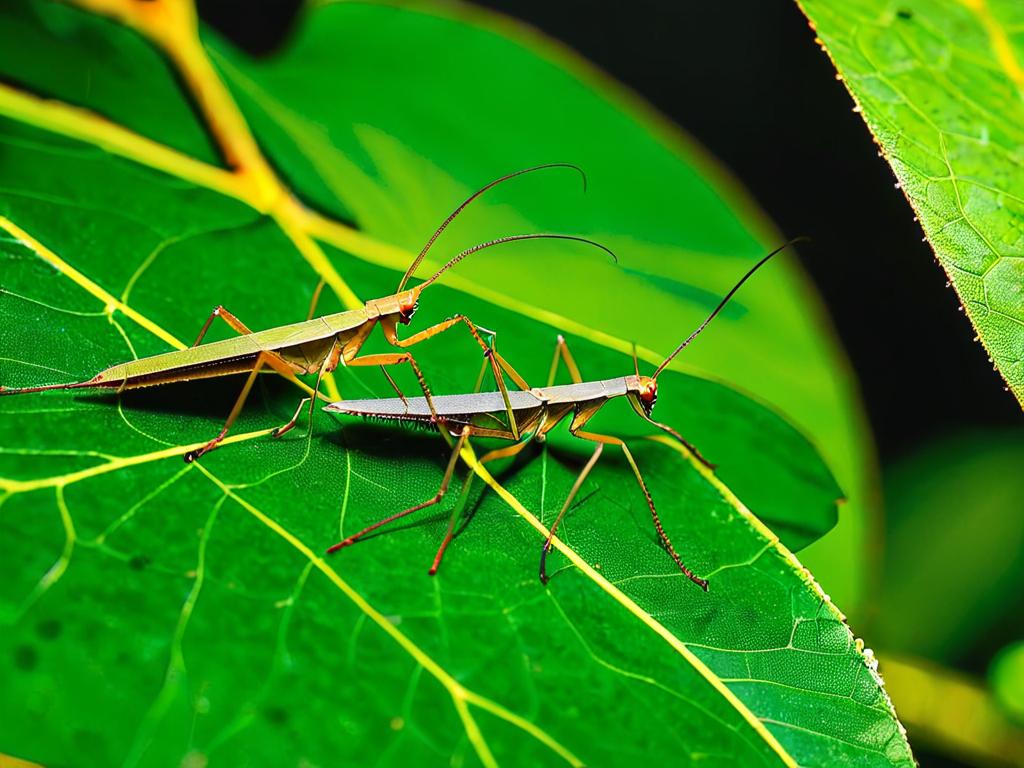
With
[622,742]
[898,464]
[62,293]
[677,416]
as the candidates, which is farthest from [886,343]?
[62,293]

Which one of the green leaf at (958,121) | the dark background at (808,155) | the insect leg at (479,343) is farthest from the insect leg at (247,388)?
the dark background at (808,155)

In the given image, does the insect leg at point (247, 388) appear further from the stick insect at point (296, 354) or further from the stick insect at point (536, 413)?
the stick insect at point (536, 413)

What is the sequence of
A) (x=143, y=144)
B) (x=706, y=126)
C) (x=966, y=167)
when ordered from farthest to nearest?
(x=706, y=126), (x=143, y=144), (x=966, y=167)

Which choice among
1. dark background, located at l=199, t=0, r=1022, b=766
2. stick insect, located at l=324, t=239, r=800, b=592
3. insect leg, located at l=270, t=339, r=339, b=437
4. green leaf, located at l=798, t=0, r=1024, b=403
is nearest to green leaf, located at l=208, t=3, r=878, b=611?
stick insect, located at l=324, t=239, r=800, b=592

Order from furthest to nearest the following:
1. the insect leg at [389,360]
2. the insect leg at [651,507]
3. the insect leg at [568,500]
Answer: the insect leg at [389,360] < the insect leg at [651,507] < the insect leg at [568,500]

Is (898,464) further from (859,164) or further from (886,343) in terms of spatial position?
(859,164)

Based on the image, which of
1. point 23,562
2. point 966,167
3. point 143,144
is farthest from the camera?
point 143,144

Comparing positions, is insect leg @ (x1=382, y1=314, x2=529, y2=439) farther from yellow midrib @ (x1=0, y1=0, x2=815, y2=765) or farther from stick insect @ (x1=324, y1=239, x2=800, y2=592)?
yellow midrib @ (x1=0, y1=0, x2=815, y2=765)
